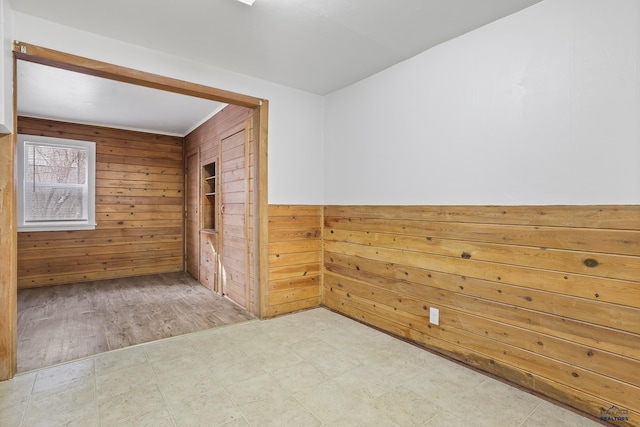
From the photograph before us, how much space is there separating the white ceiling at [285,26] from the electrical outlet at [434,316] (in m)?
2.10

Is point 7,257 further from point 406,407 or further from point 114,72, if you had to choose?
point 406,407

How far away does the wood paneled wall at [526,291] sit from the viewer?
1682mm

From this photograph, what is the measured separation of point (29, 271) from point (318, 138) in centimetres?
461

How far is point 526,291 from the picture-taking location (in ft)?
6.61

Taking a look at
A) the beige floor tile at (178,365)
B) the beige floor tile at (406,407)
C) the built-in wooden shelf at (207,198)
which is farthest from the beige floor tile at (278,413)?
the built-in wooden shelf at (207,198)

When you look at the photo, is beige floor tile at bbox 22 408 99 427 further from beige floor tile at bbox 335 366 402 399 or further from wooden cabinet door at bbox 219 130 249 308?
wooden cabinet door at bbox 219 130 249 308

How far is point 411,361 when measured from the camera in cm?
238

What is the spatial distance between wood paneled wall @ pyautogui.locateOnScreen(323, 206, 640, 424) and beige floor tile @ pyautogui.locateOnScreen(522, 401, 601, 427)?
0.08 m

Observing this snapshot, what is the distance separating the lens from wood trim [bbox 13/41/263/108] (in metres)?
2.18

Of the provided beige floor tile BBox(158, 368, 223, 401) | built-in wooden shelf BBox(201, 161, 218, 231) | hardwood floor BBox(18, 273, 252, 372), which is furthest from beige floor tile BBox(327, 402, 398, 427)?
built-in wooden shelf BBox(201, 161, 218, 231)

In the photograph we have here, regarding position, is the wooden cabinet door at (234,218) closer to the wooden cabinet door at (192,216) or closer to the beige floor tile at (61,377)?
the wooden cabinet door at (192,216)

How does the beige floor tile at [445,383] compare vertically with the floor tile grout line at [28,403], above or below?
above

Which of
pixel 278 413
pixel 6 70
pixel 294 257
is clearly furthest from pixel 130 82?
pixel 278 413

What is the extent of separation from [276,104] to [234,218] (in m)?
1.47
